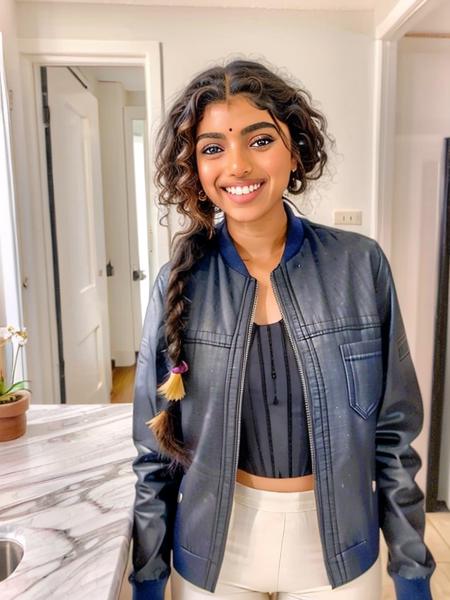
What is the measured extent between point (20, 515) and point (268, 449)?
443 millimetres

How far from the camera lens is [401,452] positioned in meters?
0.75

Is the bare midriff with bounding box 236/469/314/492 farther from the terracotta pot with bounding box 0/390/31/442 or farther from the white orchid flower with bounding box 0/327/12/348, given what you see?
the white orchid flower with bounding box 0/327/12/348

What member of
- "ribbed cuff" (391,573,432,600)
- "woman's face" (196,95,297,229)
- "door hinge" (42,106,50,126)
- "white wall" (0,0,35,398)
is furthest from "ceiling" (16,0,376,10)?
"ribbed cuff" (391,573,432,600)

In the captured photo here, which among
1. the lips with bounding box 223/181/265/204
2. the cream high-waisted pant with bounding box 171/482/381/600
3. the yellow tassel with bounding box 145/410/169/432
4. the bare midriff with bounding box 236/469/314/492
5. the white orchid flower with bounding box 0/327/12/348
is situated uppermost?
the lips with bounding box 223/181/265/204

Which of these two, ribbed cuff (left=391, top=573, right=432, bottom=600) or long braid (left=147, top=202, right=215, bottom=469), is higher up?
long braid (left=147, top=202, right=215, bottom=469)

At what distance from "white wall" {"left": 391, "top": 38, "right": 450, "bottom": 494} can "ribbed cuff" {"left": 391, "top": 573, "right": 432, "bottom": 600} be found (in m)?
1.55

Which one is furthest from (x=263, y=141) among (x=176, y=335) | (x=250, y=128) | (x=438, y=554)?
(x=438, y=554)

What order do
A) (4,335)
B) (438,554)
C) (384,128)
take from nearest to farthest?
(4,335)
(438,554)
(384,128)

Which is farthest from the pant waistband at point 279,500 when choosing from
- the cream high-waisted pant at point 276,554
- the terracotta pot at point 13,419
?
the terracotta pot at point 13,419

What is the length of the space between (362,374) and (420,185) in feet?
5.50

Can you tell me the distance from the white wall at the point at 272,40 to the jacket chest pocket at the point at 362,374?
54.6 inches

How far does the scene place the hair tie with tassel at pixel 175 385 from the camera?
0.72 m

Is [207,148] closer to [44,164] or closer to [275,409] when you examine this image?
[275,409]

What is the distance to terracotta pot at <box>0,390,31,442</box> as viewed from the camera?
1.04m
